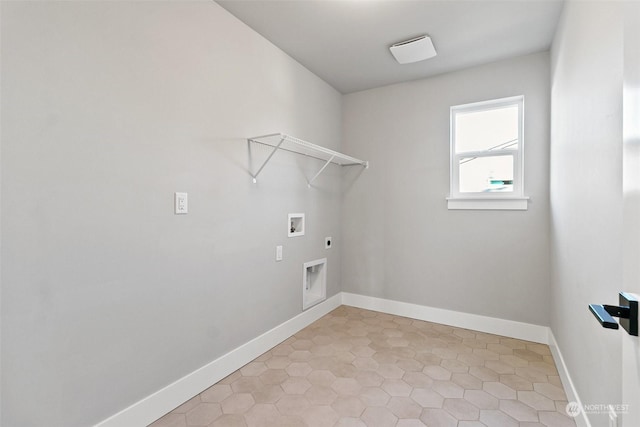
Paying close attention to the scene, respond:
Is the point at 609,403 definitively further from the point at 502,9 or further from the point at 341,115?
the point at 341,115

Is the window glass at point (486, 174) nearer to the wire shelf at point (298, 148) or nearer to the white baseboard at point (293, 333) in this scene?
the wire shelf at point (298, 148)

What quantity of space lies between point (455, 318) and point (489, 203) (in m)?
1.14

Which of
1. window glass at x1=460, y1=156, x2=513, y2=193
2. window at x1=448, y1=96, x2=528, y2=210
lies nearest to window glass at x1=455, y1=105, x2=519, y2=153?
window at x1=448, y1=96, x2=528, y2=210

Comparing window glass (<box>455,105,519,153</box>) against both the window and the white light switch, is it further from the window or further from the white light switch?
the white light switch

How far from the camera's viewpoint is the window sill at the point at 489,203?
8.53 ft

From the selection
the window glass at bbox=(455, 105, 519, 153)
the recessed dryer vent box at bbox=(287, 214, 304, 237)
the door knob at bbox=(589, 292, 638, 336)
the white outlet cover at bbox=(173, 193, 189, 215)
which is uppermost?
the window glass at bbox=(455, 105, 519, 153)

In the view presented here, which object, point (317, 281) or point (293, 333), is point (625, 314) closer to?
point (293, 333)

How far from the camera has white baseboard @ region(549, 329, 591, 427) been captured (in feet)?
4.78

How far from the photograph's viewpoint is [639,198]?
611 millimetres

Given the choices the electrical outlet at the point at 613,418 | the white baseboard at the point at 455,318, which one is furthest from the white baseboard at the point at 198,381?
the electrical outlet at the point at 613,418

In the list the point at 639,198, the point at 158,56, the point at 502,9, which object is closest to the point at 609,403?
the point at 639,198

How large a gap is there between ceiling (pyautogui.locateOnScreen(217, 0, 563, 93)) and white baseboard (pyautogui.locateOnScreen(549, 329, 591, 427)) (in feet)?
7.54

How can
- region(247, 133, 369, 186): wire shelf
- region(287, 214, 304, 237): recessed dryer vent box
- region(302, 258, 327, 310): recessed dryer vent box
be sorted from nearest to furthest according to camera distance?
1. region(247, 133, 369, 186): wire shelf
2. region(287, 214, 304, 237): recessed dryer vent box
3. region(302, 258, 327, 310): recessed dryer vent box

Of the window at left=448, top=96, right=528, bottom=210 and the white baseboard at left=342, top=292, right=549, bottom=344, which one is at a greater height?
the window at left=448, top=96, right=528, bottom=210
